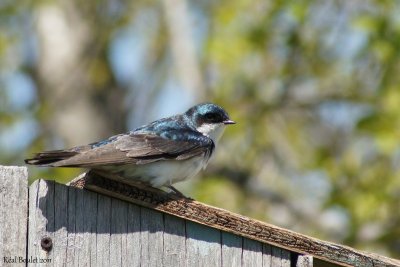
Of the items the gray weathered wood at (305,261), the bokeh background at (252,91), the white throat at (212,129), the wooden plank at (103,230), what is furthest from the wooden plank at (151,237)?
the bokeh background at (252,91)

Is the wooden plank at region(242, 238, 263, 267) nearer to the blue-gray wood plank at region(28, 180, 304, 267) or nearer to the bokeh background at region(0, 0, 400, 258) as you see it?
the blue-gray wood plank at region(28, 180, 304, 267)

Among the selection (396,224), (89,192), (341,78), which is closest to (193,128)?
(89,192)

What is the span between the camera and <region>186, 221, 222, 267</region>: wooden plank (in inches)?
133

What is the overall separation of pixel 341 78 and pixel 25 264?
4536 millimetres

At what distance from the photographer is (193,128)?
439cm

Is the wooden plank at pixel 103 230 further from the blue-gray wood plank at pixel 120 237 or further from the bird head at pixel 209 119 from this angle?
the bird head at pixel 209 119

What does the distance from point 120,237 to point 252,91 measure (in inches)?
162

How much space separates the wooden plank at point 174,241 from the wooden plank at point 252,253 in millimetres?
217

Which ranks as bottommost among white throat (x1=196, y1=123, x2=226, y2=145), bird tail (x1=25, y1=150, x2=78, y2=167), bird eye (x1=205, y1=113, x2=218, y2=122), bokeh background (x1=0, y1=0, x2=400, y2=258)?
bird tail (x1=25, y1=150, x2=78, y2=167)

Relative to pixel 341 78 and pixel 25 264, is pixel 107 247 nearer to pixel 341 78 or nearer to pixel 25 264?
pixel 25 264

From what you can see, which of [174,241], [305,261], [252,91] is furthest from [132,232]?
[252,91]

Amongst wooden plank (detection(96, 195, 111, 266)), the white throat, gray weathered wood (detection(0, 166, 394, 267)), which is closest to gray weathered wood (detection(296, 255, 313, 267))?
gray weathered wood (detection(0, 166, 394, 267))

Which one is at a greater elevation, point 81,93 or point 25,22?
point 25,22

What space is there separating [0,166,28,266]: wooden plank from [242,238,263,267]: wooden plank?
771mm
